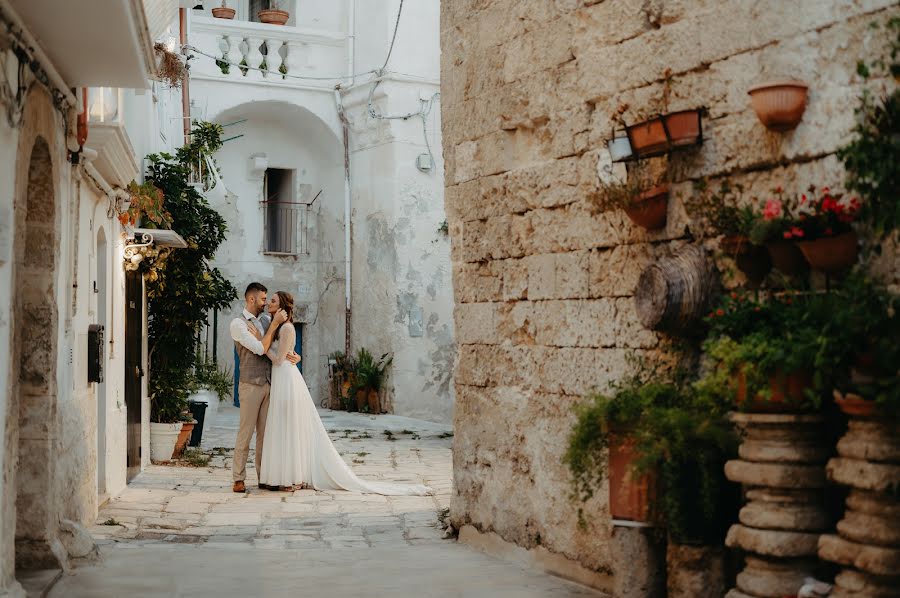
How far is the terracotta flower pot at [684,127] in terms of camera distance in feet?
18.2

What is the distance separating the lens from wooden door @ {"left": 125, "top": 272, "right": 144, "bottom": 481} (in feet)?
35.8

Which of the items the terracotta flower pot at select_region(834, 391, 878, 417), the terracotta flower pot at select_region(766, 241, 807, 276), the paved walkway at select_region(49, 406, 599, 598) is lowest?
the paved walkway at select_region(49, 406, 599, 598)

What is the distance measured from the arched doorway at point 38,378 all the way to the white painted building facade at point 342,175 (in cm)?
1299

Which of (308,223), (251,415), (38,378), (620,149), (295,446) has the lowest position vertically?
(295,446)

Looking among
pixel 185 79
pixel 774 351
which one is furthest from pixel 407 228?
pixel 774 351

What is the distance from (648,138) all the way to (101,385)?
208 inches

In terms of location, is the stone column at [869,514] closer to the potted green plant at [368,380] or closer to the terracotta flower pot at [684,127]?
the terracotta flower pot at [684,127]

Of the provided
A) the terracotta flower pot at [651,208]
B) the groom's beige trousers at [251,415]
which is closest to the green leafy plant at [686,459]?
the terracotta flower pot at [651,208]

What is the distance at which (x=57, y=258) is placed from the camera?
22.5 feet

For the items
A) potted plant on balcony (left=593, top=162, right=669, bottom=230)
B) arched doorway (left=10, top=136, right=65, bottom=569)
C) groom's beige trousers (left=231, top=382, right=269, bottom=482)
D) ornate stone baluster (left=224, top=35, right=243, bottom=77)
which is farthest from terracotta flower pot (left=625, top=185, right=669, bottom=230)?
ornate stone baluster (left=224, top=35, right=243, bottom=77)

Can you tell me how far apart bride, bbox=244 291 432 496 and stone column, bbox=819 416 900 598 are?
6294 millimetres

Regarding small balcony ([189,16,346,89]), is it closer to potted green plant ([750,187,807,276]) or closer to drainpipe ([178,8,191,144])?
drainpipe ([178,8,191,144])

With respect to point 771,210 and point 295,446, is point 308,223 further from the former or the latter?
point 771,210

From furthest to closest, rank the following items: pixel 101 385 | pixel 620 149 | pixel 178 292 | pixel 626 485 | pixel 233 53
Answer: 1. pixel 233 53
2. pixel 178 292
3. pixel 101 385
4. pixel 620 149
5. pixel 626 485
